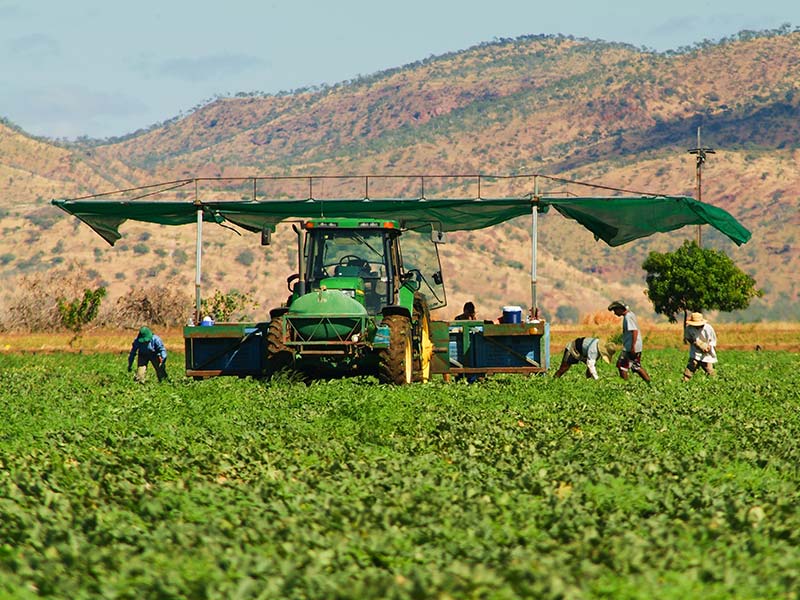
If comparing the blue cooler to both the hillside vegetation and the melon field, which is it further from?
the hillside vegetation

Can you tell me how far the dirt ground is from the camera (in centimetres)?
4331

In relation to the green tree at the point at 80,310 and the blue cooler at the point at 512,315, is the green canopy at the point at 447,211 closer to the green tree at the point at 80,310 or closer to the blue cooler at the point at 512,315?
the blue cooler at the point at 512,315

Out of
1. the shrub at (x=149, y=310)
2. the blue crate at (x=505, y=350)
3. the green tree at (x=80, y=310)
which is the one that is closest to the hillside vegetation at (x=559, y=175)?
the shrub at (x=149, y=310)

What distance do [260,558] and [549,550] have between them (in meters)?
1.74

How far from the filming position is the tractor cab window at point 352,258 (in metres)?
19.7

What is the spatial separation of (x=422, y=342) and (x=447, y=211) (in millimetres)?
4328

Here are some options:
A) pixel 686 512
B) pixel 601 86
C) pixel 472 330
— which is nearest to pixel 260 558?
pixel 686 512

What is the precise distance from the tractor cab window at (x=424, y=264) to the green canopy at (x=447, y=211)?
1.02m

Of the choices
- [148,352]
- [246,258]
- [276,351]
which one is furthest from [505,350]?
[246,258]

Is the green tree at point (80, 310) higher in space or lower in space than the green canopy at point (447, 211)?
lower

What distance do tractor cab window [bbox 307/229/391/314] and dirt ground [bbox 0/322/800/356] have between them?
2125 centimetres

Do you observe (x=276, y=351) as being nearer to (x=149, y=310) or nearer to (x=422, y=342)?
(x=422, y=342)

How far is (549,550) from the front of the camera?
23.3 feet

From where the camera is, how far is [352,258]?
65.6 ft
